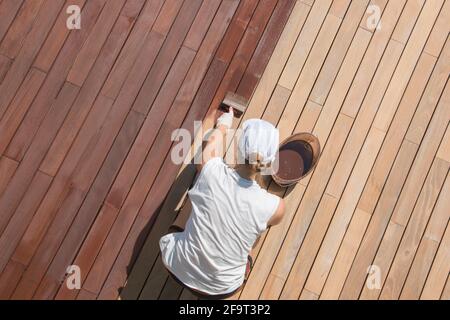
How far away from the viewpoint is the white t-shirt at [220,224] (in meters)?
2.70

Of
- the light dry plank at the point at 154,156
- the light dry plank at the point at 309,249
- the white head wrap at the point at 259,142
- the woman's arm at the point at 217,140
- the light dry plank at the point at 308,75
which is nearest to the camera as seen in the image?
the white head wrap at the point at 259,142

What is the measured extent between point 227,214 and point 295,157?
108cm

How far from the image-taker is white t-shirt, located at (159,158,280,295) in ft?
8.87

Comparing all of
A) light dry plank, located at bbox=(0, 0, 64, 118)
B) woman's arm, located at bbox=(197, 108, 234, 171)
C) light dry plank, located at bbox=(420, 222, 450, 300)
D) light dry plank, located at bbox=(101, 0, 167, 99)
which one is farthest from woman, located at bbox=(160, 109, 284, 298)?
light dry plank, located at bbox=(0, 0, 64, 118)

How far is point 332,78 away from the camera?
3.79 m

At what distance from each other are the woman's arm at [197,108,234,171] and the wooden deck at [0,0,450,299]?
0.67 feet

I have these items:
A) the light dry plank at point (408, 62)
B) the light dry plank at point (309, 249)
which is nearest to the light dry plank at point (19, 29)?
the light dry plank at point (309, 249)

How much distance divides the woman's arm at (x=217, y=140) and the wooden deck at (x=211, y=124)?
8.1 inches

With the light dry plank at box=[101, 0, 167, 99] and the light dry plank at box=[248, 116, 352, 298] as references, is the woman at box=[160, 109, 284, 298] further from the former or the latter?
the light dry plank at box=[101, 0, 167, 99]

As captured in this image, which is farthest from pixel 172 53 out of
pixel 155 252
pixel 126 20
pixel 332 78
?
pixel 155 252

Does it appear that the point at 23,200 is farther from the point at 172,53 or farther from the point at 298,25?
the point at 298,25

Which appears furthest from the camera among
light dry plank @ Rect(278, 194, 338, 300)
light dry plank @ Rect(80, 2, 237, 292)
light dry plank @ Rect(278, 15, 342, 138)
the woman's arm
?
light dry plank @ Rect(278, 15, 342, 138)

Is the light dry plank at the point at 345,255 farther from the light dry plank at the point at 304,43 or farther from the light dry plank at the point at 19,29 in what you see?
the light dry plank at the point at 19,29

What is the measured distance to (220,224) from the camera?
2.70m
